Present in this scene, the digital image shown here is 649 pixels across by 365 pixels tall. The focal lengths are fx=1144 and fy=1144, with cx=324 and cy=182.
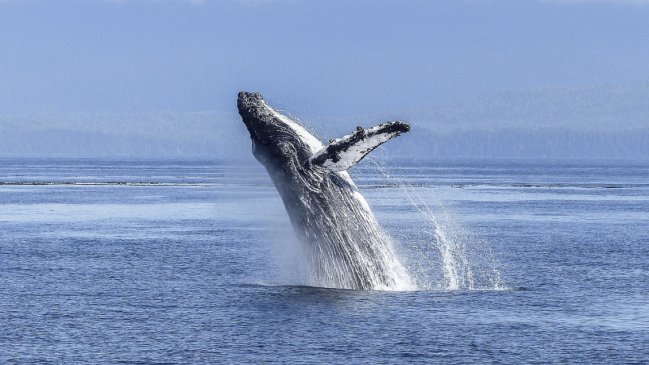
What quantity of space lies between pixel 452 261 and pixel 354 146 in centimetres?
1392

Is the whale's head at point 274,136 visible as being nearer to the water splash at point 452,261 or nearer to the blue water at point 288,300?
the blue water at point 288,300

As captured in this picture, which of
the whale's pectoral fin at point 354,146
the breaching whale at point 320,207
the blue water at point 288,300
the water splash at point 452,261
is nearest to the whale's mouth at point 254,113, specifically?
the breaching whale at point 320,207

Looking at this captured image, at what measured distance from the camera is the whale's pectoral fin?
66.9 ft

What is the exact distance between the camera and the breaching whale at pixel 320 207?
22.9 meters

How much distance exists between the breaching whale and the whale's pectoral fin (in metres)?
0.89

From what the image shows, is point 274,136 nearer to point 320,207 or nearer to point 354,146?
point 320,207

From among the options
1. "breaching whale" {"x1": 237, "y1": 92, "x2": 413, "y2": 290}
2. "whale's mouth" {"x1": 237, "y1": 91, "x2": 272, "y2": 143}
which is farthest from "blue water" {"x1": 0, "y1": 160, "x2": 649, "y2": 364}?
"whale's mouth" {"x1": 237, "y1": 91, "x2": 272, "y2": 143}

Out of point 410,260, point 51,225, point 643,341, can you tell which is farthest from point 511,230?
point 643,341

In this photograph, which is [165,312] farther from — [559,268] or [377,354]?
[559,268]

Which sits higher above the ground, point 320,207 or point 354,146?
point 354,146

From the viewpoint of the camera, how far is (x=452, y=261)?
34156mm

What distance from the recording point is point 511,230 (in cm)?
4944

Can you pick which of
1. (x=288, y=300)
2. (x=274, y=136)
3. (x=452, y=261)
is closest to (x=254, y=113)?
(x=274, y=136)

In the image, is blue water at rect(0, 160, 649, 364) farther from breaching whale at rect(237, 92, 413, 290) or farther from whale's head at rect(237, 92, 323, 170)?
whale's head at rect(237, 92, 323, 170)
